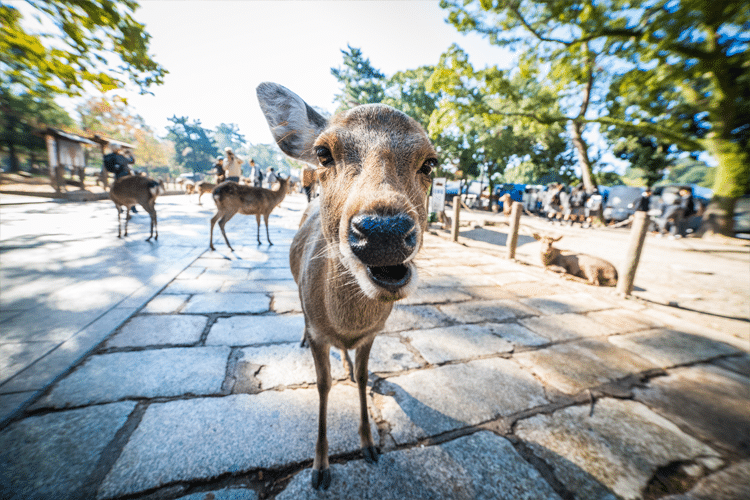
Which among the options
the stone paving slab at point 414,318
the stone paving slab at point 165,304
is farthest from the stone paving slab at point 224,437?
the stone paving slab at point 165,304

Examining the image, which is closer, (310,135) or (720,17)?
(310,135)

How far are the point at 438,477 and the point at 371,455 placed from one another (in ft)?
1.38

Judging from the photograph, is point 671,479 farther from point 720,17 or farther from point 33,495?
point 720,17

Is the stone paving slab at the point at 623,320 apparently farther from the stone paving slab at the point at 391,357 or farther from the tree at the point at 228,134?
the tree at the point at 228,134

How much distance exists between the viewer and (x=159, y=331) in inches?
109

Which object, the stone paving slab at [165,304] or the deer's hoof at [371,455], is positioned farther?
the stone paving slab at [165,304]

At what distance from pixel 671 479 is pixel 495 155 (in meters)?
29.8

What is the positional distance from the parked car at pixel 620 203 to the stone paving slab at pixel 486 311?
20.7 m

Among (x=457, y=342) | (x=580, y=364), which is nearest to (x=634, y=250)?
(x=580, y=364)

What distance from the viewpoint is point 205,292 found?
12.8ft

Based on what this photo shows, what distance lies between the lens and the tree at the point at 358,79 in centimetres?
3262

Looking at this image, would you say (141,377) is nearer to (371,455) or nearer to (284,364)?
(284,364)

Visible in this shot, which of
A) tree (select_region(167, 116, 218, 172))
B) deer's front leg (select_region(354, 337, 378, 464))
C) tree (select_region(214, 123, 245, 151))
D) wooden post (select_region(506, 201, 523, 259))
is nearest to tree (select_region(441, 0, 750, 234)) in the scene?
wooden post (select_region(506, 201, 523, 259))

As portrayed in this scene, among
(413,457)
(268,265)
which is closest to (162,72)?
(268,265)
